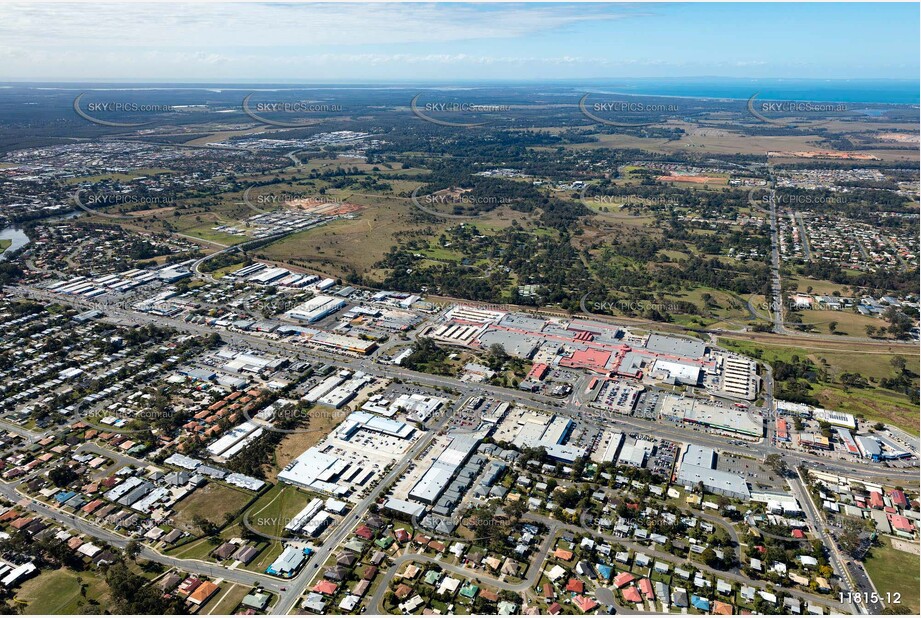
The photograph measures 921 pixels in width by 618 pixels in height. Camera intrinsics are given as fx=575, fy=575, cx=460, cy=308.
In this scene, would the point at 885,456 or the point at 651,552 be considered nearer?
the point at 651,552

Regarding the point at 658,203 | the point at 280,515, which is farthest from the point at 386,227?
the point at 280,515

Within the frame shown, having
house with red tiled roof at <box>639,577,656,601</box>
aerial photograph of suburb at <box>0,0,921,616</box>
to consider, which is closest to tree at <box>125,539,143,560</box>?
aerial photograph of suburb at <box>0,0,921,616</box>

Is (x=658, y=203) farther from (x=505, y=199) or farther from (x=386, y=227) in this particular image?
(x=386, y=227)

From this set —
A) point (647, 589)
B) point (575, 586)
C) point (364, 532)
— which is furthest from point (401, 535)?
point (647, 589)

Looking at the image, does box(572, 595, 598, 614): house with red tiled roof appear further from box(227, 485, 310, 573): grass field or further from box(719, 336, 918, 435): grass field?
box(719, 336, 918, 435): grass field

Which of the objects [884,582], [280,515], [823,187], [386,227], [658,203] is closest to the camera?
[884,582]

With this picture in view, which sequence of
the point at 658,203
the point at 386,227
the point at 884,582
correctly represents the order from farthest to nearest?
the point at 658,203 → the point at 386,227 → the point at 884,582
